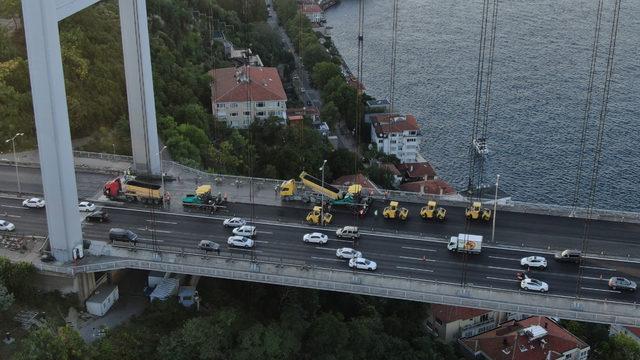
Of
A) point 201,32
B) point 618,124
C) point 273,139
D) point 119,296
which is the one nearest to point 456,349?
point 119,296

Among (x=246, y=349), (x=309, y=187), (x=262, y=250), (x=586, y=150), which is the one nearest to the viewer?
(x=246, y=349)

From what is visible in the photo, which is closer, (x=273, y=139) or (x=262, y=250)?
(x=262, y=250)

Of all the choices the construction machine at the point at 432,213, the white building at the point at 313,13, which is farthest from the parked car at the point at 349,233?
the white building at the point at 313,13

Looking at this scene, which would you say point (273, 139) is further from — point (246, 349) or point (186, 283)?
point (246, 349)

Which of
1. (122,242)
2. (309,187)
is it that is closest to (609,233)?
(309,187)

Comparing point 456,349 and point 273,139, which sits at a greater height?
point 273,139

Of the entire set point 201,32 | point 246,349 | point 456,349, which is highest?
point 201,32

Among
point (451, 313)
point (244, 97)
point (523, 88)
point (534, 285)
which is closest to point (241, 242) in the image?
point (534, 285)

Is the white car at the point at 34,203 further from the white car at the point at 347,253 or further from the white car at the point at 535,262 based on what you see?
the white car at the point at 535,262

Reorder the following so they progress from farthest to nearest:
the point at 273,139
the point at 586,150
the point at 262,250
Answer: the point at 586,150 < the point at 273,139 < the point at 262,250
